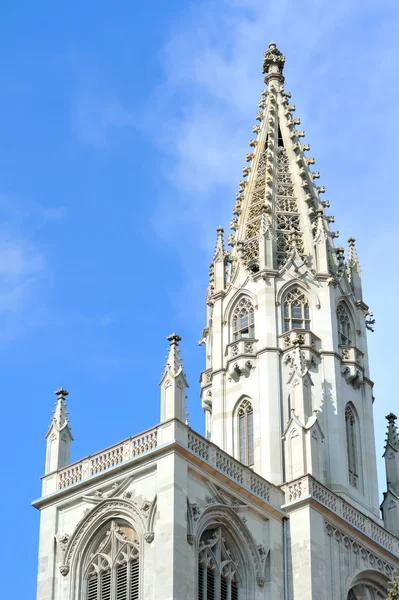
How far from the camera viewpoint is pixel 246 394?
52.1 metres

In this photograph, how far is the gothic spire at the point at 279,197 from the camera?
55.7 m

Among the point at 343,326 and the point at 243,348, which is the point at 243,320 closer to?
→ the point at 243,348

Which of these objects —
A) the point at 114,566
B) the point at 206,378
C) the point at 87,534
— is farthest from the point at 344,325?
the point at 114,566

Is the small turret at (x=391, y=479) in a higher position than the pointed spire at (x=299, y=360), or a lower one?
lower

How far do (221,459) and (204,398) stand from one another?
7480mm

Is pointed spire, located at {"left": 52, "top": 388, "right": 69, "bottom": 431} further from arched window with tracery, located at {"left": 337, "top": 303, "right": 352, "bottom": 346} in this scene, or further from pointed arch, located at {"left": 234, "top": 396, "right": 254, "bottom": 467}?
arched window with tracery, located at {"left": 337, "top": 303, "right": 352, "bottom": 346}

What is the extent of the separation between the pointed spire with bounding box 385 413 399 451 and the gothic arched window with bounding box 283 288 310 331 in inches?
175

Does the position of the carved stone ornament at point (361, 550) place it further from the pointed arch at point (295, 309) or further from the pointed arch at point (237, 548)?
the pointed arch at point (295, 309)

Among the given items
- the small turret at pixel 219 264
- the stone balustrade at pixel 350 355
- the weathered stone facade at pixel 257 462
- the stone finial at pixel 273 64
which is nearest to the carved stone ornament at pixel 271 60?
the stone finial at pixel 273 64

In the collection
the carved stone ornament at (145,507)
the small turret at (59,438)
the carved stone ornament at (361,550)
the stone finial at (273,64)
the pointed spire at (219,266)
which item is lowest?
the carved stone ornament at (145,507)

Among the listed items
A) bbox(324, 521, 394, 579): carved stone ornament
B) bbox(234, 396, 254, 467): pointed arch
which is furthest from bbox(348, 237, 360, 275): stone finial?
bbox(324, 521, 394, 579): carved stone ornament

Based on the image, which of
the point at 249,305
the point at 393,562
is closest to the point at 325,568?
the point at 393,562

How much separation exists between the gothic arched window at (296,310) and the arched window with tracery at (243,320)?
1.18 metres

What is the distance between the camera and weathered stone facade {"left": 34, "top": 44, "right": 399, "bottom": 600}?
44562 millimetres
